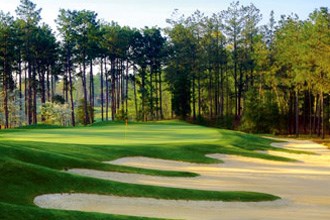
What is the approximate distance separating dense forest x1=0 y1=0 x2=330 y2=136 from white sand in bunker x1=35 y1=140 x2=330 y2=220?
35.8 metres

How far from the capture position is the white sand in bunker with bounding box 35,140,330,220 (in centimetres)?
1639

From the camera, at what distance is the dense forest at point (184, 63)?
241ft

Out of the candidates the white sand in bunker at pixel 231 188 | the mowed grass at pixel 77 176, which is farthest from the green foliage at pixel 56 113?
the white sand in bunker at pixel 231 188

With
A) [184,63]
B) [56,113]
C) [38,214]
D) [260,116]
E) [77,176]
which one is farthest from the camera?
[184,63]

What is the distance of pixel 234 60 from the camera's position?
92.6m

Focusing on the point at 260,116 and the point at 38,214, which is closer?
the point at 38,214

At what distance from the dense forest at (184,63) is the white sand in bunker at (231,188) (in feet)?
118

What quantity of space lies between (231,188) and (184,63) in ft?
237

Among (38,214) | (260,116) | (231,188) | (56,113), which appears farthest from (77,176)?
(260,116)

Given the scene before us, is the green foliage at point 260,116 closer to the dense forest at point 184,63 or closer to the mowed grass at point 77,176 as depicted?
the dense forest at point 184,63

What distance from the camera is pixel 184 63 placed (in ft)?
307

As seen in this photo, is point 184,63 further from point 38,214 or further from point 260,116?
point 38,214

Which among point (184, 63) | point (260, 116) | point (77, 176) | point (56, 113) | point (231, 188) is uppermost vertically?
point (184, 63)

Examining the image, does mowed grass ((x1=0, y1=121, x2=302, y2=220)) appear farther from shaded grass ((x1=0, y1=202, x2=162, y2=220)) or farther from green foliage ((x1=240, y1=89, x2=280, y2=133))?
green foliage ((x1=240, y1=89, x2=280, y2=133))
